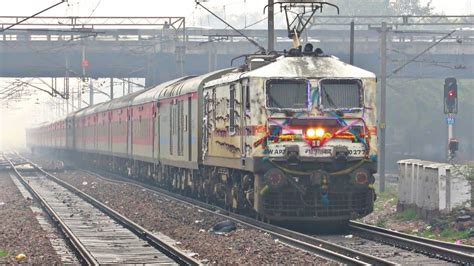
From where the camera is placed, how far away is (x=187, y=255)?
597 inches

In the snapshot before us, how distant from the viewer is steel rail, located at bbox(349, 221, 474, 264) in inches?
575

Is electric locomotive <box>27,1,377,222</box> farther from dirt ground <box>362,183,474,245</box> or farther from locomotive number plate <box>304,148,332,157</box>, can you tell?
dirt ground <box>362,183,474,245</box>

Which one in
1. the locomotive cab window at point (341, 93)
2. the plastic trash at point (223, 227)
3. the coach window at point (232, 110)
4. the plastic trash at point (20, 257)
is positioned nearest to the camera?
the plastic trash at point (20, 257)

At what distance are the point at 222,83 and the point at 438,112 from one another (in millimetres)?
64256

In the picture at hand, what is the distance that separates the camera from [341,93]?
19453 millimetres

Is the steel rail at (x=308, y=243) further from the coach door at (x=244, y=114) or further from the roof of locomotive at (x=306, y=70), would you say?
the roof of locomotive at (x=306, y=70)

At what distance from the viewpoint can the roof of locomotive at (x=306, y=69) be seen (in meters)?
19.4

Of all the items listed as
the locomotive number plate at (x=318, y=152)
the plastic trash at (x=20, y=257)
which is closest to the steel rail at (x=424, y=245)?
the locomotive number plate at (x=318, y=152)

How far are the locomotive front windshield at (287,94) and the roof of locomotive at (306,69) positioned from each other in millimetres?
136

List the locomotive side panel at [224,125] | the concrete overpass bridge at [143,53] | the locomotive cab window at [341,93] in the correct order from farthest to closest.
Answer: the concrete overpass bridge at [143,53], the locomotive side panel at [224,125], the locomotive cab window at [341,93]

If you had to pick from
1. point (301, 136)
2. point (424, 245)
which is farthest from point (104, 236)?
point (424, 245)

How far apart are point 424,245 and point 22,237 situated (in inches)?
313

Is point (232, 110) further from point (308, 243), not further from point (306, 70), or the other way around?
point (308, 243)

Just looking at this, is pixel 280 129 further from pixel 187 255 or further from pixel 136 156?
pixel 136 156
